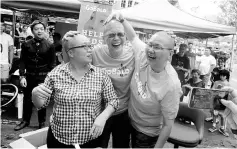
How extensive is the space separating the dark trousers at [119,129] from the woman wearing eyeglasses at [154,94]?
139 mm

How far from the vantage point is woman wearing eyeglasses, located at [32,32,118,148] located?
142 cm

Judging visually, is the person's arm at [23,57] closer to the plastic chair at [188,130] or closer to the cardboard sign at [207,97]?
the plastic chair at [188,130]

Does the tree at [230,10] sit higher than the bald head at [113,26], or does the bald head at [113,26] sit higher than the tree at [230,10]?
the tree at [230,10]

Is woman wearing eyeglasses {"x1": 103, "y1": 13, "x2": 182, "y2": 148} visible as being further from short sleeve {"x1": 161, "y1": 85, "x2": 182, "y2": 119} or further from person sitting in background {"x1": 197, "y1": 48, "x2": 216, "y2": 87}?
person sitting in background {"x1": 197, "y1": 48, "x2": 216, "y2": 87}

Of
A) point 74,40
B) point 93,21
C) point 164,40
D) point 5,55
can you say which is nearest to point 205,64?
point 93,21

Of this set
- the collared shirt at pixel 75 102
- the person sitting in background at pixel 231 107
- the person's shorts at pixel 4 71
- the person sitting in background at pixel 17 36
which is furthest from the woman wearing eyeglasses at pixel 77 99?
the person sitting in background at pixel 17 36

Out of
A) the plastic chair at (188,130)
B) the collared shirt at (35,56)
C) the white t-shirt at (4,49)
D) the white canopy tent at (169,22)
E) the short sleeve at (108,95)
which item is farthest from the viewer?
the white canopy tent at (169,22)

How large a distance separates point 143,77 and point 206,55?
6733 mm

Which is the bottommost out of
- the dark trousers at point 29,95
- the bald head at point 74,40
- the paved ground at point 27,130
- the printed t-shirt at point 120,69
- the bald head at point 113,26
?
the paved ground at point 27,130

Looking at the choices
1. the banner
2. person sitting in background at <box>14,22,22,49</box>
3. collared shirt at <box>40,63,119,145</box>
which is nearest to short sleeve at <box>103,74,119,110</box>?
collared shirt at <box>40,63,119,145</box>

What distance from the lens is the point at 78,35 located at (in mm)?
1507

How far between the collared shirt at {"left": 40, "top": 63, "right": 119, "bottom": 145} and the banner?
1.75 metres

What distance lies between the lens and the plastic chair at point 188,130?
2.13 meters

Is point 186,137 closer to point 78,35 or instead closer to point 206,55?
point 78,35
